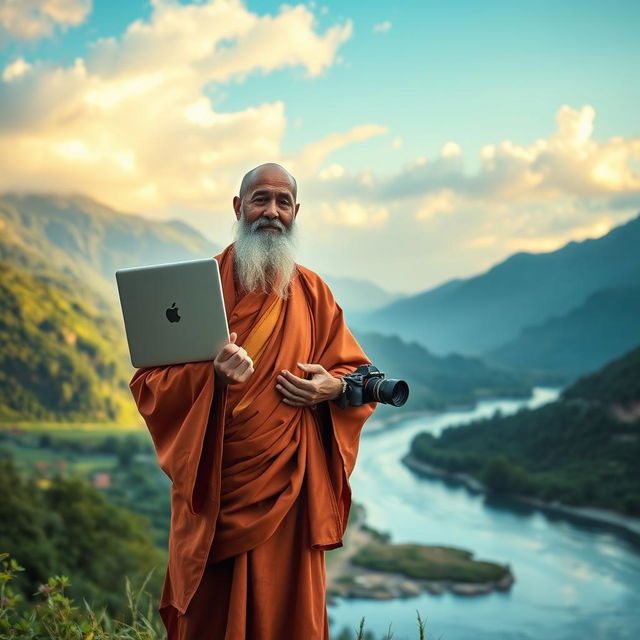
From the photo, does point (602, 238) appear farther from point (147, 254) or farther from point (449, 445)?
point (147, 254)

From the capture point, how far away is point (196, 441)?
247 centimetres

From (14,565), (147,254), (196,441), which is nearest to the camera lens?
(196,441)

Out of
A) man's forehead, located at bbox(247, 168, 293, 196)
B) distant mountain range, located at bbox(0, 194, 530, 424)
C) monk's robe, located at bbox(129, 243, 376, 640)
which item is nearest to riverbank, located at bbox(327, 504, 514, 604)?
distant mountain range, located at bbox(0, 194, 530, 424)

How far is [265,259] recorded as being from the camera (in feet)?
8.84

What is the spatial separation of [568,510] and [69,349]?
55.4 metres

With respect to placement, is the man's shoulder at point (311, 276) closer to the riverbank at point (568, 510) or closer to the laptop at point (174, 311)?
the laptop at point (174, 311)

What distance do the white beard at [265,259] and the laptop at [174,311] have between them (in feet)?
0.82

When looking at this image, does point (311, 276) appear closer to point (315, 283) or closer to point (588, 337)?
point (315, 283)

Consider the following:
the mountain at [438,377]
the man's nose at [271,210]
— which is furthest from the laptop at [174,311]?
the mountain at [438,377]

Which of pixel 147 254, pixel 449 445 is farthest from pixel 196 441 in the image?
pixel 147 254

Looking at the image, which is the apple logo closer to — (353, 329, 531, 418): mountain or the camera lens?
the camera lens

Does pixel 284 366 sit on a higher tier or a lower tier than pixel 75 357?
lower

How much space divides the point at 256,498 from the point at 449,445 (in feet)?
213

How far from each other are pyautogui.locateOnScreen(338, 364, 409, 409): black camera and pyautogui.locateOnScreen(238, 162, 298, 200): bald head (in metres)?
0.74
